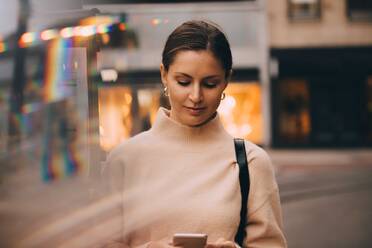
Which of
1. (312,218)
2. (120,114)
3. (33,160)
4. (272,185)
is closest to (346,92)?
(120,114)

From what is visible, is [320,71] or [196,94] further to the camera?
[320,71]

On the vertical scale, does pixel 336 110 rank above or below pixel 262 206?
below

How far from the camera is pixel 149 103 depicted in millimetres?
21703

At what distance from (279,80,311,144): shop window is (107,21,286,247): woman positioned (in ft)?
68.0

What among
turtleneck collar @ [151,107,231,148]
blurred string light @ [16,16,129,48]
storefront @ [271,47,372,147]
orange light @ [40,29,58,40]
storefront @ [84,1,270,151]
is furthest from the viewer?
storefront @ [271,47,372,147]

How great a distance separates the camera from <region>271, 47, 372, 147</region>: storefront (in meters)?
22.5

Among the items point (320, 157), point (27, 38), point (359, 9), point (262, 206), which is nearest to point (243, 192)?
point (262, 206)

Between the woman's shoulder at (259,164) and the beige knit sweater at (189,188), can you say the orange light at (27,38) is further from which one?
the woman's shoulder at (259,164)

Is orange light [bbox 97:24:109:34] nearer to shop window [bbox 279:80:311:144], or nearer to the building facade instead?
the building facade

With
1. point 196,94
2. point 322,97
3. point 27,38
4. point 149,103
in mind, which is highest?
point 27,38

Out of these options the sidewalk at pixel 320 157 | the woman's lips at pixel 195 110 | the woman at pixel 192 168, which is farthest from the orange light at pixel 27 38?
the sidewalk at pixel 320 157

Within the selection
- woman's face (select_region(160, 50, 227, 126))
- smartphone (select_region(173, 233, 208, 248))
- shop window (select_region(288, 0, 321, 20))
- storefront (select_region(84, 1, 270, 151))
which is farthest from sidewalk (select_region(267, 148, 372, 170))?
smartphone (select_region(173, 233, 208, 248))

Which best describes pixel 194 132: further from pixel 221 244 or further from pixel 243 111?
pixel 243 111

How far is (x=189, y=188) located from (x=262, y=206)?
27 centimetres
